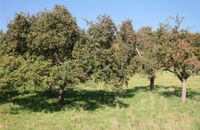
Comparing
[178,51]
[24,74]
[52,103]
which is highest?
[178,51]

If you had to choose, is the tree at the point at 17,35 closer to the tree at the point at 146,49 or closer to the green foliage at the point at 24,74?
the green foliage at the point at 24,74

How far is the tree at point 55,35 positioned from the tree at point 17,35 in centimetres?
263

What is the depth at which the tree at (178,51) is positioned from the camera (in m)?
33.2

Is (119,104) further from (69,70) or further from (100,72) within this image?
(69,70)

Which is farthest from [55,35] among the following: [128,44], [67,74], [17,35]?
[128,44]

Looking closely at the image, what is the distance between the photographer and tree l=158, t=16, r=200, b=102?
3319cm

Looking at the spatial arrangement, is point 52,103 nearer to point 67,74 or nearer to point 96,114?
point 67,74

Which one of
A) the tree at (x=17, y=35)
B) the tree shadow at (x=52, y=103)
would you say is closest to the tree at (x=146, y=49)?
the tree shadow at (x=52, y=103)

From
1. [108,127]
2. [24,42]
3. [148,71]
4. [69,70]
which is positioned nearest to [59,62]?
[69,70]

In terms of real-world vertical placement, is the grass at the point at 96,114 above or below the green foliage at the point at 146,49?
below

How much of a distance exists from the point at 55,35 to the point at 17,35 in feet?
22.9

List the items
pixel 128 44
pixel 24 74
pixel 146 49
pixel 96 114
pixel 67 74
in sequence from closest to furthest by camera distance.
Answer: pixel 96 114 < pixel 24 74 < pixel 67 74 < pixel 146 49 < pixel 128 44

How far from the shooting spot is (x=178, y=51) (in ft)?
110

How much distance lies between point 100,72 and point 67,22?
616cm
